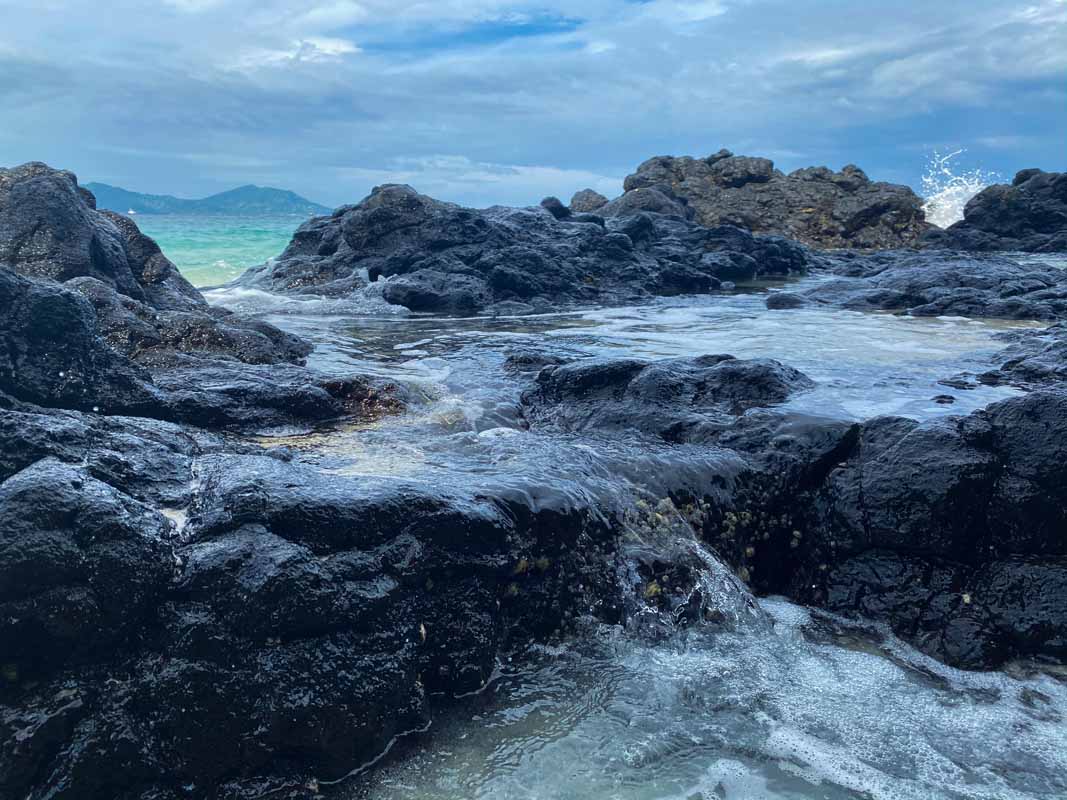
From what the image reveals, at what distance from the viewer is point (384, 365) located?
10.9m

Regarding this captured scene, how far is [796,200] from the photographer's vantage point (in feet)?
135

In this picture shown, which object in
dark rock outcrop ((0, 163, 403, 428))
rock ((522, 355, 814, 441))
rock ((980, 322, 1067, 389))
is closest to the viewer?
dark rock outcrop ((0, 163, 403, 428))

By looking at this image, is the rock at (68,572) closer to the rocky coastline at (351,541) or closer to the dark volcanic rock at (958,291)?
the rocky coastline at (351,541)

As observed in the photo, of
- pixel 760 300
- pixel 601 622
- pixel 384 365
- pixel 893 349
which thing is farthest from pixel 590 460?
pixel 760 300

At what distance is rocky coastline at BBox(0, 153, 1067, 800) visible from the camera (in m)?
3.33

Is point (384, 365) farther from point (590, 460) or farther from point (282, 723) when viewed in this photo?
point (282, 723)

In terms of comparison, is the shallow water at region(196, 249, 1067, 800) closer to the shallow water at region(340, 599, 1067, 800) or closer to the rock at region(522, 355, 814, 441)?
the shallow water at region(340, 599, 1067, 800)

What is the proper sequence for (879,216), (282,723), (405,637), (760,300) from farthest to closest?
(879,216)
(760,300)
(405,637)
(282,723)

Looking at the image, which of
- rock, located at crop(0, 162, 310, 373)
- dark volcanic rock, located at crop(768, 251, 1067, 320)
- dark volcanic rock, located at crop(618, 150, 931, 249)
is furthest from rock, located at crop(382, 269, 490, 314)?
dark volcanic rock, located at crop(618, 150, 931, 249)

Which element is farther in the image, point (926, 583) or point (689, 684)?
point (926, 583)

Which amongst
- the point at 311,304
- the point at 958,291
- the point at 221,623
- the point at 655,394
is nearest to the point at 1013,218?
the point at 958,291

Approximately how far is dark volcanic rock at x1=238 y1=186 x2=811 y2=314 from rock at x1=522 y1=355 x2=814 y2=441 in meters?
10.3

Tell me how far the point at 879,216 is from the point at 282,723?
42.8 meters

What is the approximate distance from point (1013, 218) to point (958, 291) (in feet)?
77.7
